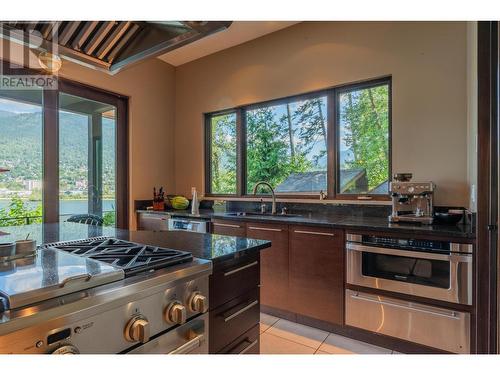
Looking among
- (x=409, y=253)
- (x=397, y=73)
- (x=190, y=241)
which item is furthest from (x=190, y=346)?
(x=397, y=73)

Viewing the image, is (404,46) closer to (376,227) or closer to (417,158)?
(417,158)

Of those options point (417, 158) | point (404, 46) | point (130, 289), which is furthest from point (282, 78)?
point (130, 289)

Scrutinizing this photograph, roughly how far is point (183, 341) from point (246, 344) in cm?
46

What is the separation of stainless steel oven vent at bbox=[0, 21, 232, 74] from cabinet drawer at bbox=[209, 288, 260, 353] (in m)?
1.14

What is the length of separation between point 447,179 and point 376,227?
2.88 feet

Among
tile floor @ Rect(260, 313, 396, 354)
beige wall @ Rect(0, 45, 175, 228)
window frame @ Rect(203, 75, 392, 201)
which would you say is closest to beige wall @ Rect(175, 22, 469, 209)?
window frame @ Rect(203, 75, 392, 201)

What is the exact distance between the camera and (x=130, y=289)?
816mm

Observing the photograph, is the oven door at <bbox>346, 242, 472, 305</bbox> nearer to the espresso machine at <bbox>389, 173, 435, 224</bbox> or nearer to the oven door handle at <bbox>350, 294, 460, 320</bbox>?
the oven door handle at <bbox>350, 294, 460, 320</bbox>

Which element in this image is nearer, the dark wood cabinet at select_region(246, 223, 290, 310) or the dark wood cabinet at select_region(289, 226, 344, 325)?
the dark wood cabinet at select_region(289, 226, 344, 325)

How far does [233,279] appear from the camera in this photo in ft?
4.06

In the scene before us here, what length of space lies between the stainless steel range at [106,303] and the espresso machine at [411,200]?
5.88 feet

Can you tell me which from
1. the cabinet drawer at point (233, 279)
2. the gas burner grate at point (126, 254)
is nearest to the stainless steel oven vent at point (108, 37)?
the gas burner grate at point (126, 254)

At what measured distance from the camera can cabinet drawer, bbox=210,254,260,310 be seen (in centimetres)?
114

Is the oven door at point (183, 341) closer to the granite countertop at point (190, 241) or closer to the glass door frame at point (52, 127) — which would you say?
the granite countertop at point (190, 241)
